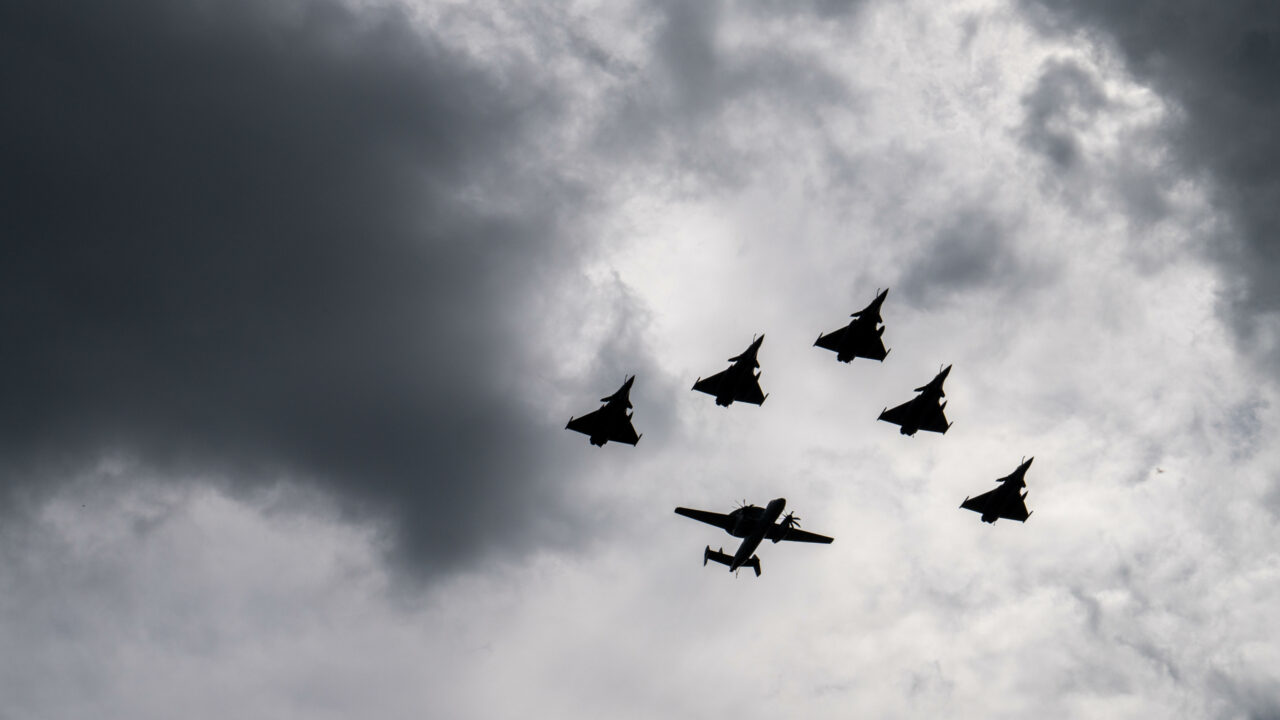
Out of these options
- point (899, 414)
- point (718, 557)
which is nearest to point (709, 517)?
point (718, 557)

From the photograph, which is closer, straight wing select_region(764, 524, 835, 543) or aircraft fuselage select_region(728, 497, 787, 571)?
aircraft fuselage select_region(728, 497, 787, 571)

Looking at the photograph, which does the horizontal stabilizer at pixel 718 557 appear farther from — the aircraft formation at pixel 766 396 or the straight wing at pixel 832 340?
the straight wing at pixel 832 340

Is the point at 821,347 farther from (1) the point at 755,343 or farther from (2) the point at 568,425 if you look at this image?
(2) the point at 568,425

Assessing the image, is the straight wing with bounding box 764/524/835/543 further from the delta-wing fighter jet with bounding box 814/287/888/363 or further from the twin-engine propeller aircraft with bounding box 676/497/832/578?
the delta-wing fighter jet with bounding box 814/287/888/363

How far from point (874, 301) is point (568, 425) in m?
31.4

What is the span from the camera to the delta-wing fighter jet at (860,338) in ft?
295

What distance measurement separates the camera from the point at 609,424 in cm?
9138

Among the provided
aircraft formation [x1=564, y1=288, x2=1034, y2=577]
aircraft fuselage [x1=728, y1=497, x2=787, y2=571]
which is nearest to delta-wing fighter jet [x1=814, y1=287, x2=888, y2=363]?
aircraft formation [x1=564, y1=288, x2=1034, y2=577]

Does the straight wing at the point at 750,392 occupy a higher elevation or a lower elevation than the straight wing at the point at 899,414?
higher

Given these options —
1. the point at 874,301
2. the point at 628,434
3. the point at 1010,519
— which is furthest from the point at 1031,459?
the point at 628,434

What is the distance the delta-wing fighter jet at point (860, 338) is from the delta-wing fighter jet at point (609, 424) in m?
20.0

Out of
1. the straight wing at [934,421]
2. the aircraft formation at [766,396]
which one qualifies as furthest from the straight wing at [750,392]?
the straight wing at [934,421]

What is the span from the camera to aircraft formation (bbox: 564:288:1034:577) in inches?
3558

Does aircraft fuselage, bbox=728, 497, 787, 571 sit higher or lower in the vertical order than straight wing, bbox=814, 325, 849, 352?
lower
